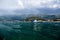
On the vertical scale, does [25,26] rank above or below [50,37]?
above

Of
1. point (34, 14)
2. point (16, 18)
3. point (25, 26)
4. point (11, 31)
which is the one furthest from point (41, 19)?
point (11, 31)

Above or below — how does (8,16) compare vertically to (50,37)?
above

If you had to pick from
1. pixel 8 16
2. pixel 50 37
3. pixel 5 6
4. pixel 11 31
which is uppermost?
pixel 5 6

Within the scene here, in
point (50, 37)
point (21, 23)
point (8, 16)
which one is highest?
point (8, 16)

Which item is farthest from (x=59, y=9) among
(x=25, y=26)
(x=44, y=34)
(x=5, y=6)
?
(x=5, y=6)

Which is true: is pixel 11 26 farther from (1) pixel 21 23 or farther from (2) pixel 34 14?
(2) pixel 34 14

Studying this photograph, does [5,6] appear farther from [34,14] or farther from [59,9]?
[59,9]
